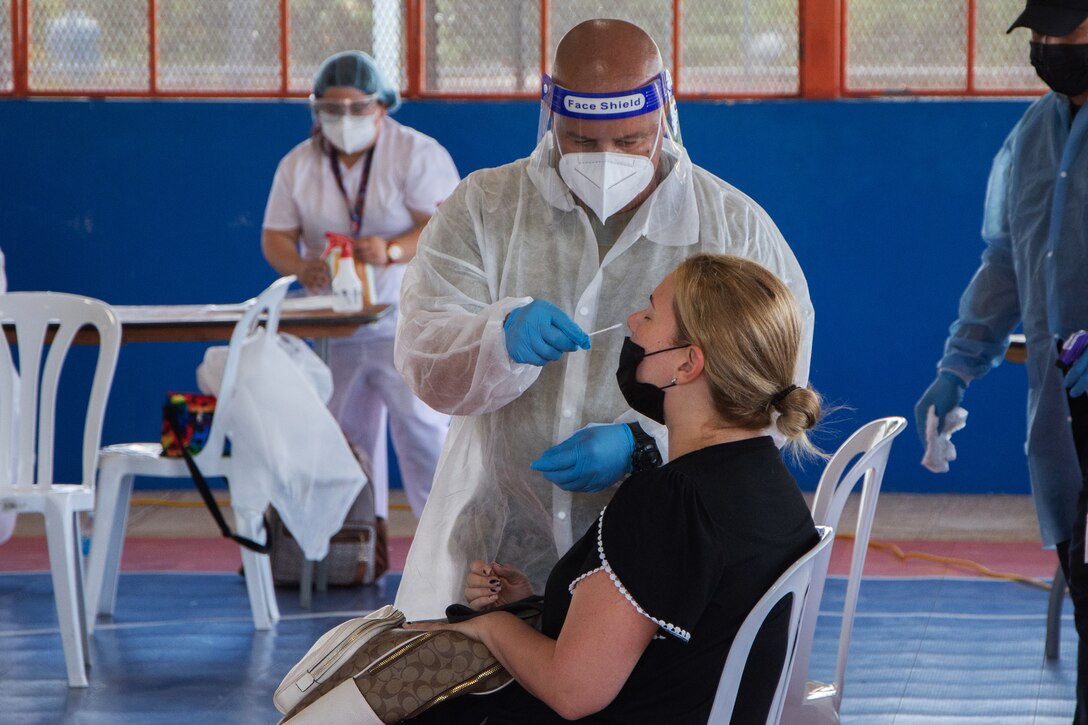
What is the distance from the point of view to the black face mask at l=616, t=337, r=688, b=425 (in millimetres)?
1661

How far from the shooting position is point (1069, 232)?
2.44 metres

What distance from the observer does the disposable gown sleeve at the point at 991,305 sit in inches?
106

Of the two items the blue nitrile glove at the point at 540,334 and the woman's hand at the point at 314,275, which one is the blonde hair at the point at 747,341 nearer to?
the blue nitrile glove at the point at 540,334

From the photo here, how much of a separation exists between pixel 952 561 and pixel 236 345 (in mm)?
2278

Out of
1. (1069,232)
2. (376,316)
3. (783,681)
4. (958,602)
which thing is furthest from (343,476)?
(783,681)

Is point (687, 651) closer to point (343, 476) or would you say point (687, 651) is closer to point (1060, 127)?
point (1060, 127)

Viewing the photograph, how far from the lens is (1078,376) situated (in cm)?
228

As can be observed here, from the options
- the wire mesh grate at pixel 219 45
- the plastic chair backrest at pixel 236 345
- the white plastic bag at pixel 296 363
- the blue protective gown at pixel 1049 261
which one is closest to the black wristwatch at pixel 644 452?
the blue protective gown at pixel 1049 261

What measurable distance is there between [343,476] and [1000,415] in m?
2.64

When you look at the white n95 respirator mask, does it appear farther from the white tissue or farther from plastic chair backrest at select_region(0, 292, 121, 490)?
plastic chair backrest at select_region(0, 292, 121, 490)

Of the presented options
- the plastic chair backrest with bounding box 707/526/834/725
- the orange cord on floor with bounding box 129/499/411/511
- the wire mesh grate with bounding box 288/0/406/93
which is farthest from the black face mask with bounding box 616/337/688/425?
the wire mesh grate with bounding box 288/0/406/93

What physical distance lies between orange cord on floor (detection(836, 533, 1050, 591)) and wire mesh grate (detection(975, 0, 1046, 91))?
1.81 metres

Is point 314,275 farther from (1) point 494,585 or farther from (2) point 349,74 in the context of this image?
(1) point 494,585

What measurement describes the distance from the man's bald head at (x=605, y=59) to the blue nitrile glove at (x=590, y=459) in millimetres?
480
